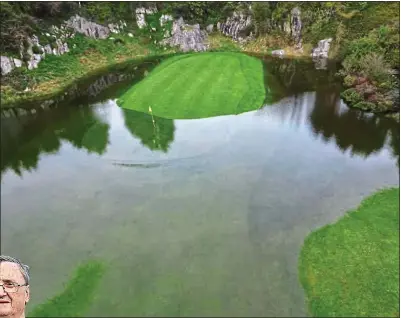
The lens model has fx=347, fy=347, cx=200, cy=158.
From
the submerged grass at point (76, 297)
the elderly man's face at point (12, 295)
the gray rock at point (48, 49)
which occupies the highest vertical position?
the elderly man's face at point (12, 295)

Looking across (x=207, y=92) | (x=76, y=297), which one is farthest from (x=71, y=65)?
(x=76, y=297)

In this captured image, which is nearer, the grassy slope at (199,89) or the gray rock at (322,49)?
the grassy slope at (199,89)

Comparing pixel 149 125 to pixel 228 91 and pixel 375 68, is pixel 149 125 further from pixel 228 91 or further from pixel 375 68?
pixel 375 68

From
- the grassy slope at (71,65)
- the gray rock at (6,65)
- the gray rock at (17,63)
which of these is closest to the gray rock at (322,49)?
the grassy slope at (71,65)

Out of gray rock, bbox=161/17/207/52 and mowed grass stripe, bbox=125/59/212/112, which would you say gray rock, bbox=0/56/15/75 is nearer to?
mowed grass stripe, bbox=125/59/212/112

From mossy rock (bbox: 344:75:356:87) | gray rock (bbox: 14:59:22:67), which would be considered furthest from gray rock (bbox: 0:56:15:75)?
mossy rock (bbox: 344:75:356:87)

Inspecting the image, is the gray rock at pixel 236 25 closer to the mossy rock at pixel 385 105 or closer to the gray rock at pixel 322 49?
the gray rock at pixel 322 49
